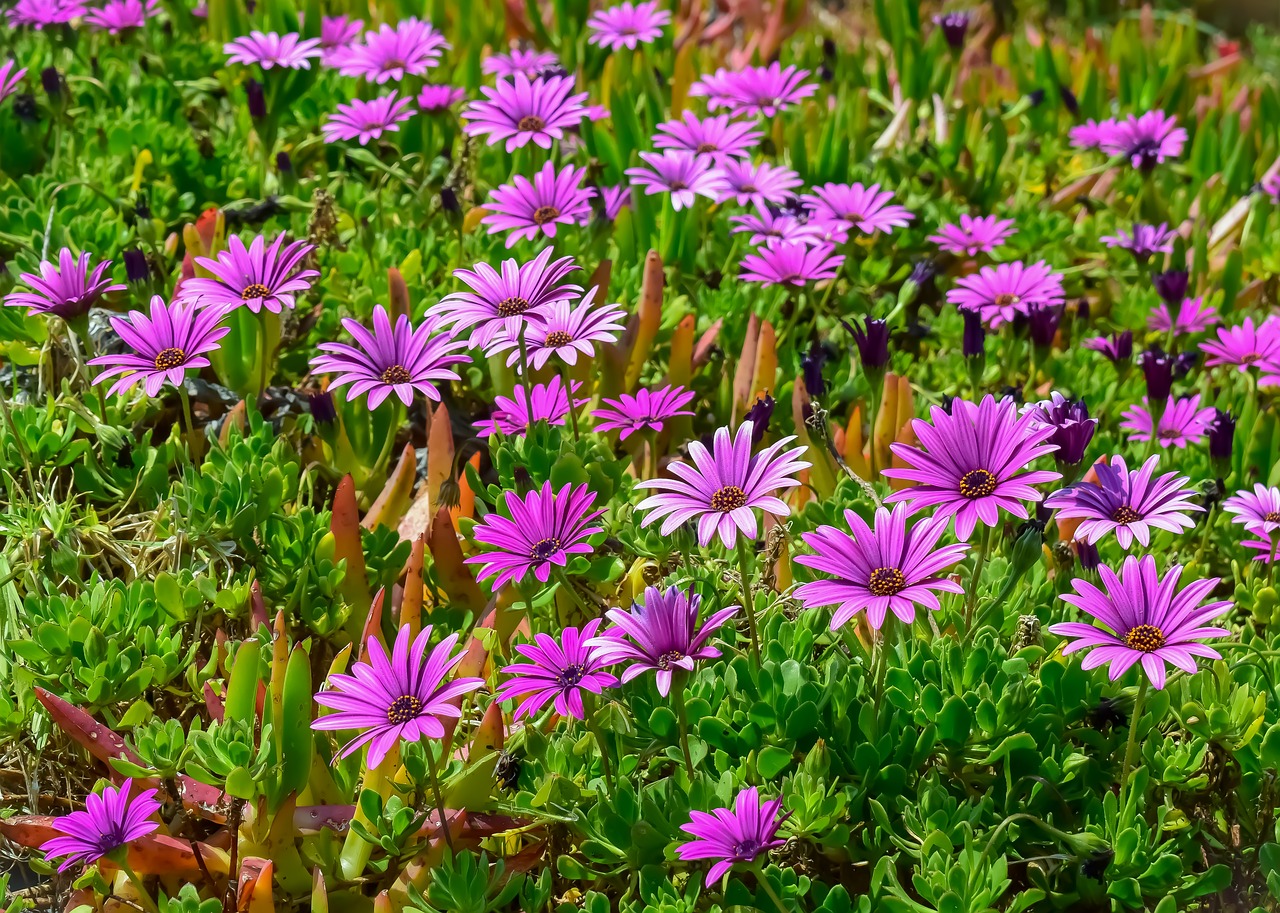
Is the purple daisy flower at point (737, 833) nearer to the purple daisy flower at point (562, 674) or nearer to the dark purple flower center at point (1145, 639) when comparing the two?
the purple daisy flower at point (562, 674)

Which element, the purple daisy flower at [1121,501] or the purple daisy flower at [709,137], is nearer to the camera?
the purple daisy flower at [1121,501]

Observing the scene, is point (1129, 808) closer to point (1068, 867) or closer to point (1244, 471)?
point (1068, 867)

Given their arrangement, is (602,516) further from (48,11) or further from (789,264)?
(48,11)

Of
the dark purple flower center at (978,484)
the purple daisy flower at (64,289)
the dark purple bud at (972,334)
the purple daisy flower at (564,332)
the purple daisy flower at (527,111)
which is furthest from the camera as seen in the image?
the purple daisy flower at (527,111)

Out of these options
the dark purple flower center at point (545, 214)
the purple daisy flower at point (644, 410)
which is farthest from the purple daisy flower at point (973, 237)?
the purple daisy flower at point (644, 410)

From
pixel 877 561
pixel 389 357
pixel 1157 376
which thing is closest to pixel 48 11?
pixel 389 357

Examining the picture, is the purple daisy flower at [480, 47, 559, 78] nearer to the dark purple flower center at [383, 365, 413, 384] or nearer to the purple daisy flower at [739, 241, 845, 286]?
the purple daisy flower at [739, 241, 845, 286]
